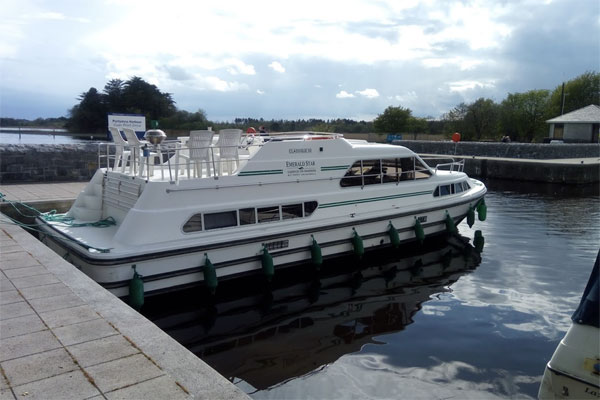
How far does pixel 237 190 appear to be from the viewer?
8.48 meters

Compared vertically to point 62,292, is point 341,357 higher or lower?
lower

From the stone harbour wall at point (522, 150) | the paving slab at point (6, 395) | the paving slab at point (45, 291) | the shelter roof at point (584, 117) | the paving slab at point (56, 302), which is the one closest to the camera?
the paving slab at point (6, 395)

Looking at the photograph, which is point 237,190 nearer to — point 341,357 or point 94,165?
point 341,357

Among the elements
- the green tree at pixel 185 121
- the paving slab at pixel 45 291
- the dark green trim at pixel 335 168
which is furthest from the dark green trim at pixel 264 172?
the green tree at pixel 185 121

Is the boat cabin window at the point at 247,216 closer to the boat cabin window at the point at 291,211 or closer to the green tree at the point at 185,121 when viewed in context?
the boat cabin window at the point at 291,211

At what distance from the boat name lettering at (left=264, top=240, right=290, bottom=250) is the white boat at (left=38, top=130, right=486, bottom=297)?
2 centimetres

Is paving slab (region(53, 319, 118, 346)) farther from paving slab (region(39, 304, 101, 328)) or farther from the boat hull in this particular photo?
the boat hull

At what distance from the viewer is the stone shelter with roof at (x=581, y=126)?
36875 mm

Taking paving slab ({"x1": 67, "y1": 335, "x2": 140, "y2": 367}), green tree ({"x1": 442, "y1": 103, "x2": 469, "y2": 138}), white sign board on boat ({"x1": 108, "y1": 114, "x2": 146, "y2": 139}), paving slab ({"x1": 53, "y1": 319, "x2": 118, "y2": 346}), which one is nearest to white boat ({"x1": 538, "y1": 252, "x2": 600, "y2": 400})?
paving slab ({"x1": 67, "y1": 335, "x2": 140, "y2": 367})

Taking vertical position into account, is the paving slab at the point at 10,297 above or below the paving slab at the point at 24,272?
below

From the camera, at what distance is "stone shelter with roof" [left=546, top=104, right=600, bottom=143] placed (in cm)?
3688

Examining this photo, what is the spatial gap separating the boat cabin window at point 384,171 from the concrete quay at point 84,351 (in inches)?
236

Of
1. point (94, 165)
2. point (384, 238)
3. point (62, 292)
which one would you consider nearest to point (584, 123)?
point (384, 238)

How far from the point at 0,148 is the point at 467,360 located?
15.1 meters
